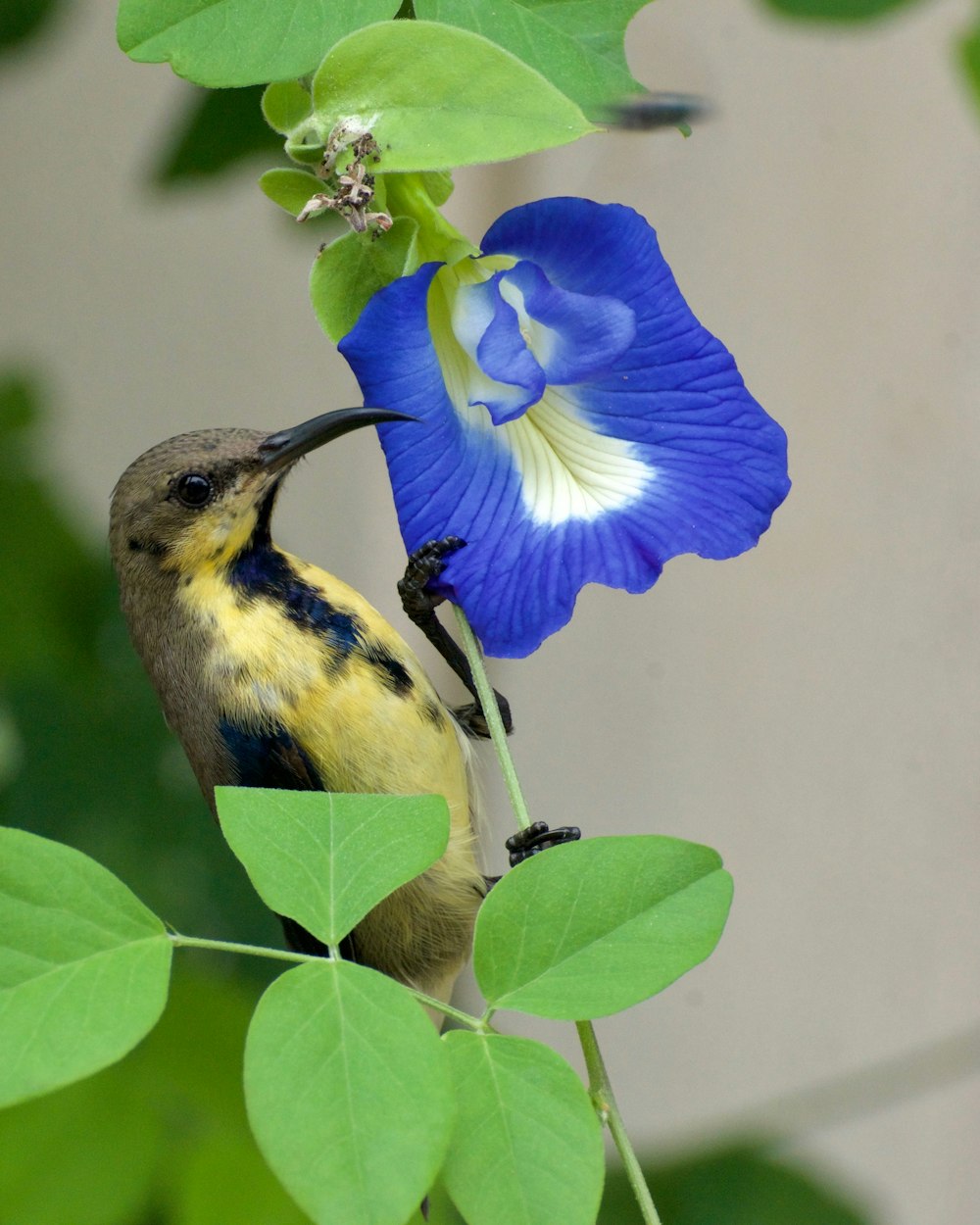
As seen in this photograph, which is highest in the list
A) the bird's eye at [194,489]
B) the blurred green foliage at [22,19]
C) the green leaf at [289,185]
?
the blurred green foliage at [22,19]

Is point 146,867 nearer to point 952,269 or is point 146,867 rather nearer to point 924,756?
point 924,756

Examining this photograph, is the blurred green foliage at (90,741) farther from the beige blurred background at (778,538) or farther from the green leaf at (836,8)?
the green leaf at (836,8)

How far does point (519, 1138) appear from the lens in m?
0.49

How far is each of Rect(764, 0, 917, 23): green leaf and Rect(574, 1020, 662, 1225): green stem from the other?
706 millimetres

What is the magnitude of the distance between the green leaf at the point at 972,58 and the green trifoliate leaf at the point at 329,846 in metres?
0.73

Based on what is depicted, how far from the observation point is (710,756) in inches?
78.7

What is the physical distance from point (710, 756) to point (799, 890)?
22 cm

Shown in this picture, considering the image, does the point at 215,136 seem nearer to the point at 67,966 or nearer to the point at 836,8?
the point at 836,8

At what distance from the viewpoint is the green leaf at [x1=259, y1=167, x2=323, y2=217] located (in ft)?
1.90

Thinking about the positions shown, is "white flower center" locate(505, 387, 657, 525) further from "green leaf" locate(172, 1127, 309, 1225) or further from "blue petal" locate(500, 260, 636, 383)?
"green leaf" locate(172, 1127, 309, 1225)

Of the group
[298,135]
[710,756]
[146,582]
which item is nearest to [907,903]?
[710,756]

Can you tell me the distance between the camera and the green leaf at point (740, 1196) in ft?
5.09

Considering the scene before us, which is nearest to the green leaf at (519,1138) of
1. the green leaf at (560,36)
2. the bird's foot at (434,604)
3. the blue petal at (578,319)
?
the bird's foot at (434,604)

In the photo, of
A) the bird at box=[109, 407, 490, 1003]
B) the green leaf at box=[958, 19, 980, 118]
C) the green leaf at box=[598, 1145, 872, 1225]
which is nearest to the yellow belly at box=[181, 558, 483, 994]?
the bird at box=[109, 407, 490, 1003]
